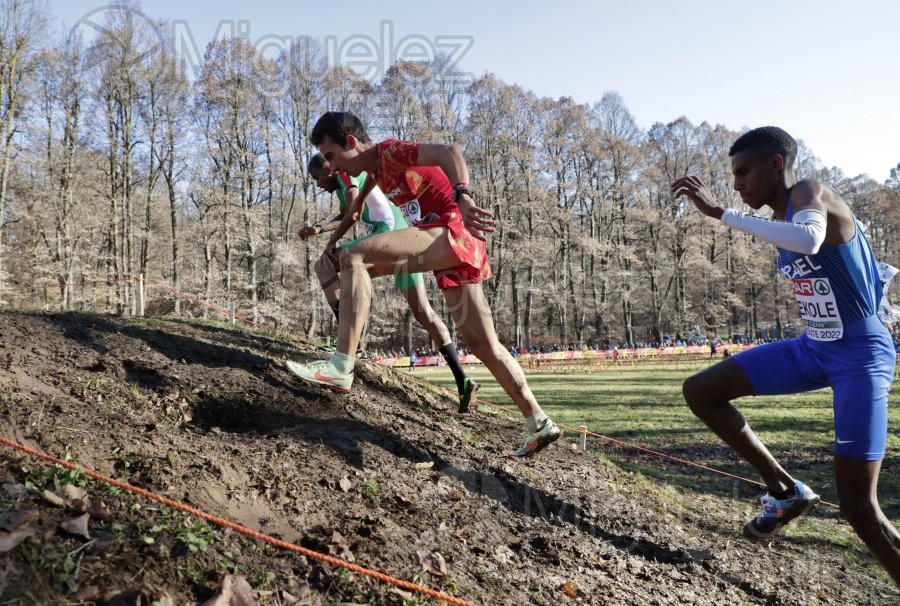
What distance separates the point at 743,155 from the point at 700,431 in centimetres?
664

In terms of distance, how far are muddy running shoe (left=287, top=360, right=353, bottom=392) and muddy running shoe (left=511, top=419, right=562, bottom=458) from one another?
1195mm

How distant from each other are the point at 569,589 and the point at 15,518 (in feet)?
6.55

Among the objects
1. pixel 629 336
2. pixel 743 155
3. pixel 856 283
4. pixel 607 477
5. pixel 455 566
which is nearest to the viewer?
pixel 455 566

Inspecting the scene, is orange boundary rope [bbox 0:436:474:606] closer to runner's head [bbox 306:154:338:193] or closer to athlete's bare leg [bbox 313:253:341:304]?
athlete's bare leg [bbox 313:253:341:304]

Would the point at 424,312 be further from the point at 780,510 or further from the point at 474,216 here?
the point at 780,510

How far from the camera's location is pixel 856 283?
2.76m

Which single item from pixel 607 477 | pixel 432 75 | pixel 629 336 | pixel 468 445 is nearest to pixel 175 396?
pixel 468 445

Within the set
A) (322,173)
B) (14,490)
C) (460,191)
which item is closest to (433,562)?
(14,490)

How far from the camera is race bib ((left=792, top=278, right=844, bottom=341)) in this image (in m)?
2.77

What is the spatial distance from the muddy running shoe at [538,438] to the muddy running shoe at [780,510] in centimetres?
123

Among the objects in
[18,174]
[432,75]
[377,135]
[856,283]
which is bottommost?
[856,283]

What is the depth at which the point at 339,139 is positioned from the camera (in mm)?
3617

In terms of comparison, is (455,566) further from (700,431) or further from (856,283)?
(700,431)

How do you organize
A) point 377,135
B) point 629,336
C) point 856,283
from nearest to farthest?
point 856,283, point 377,135, point 629,336
